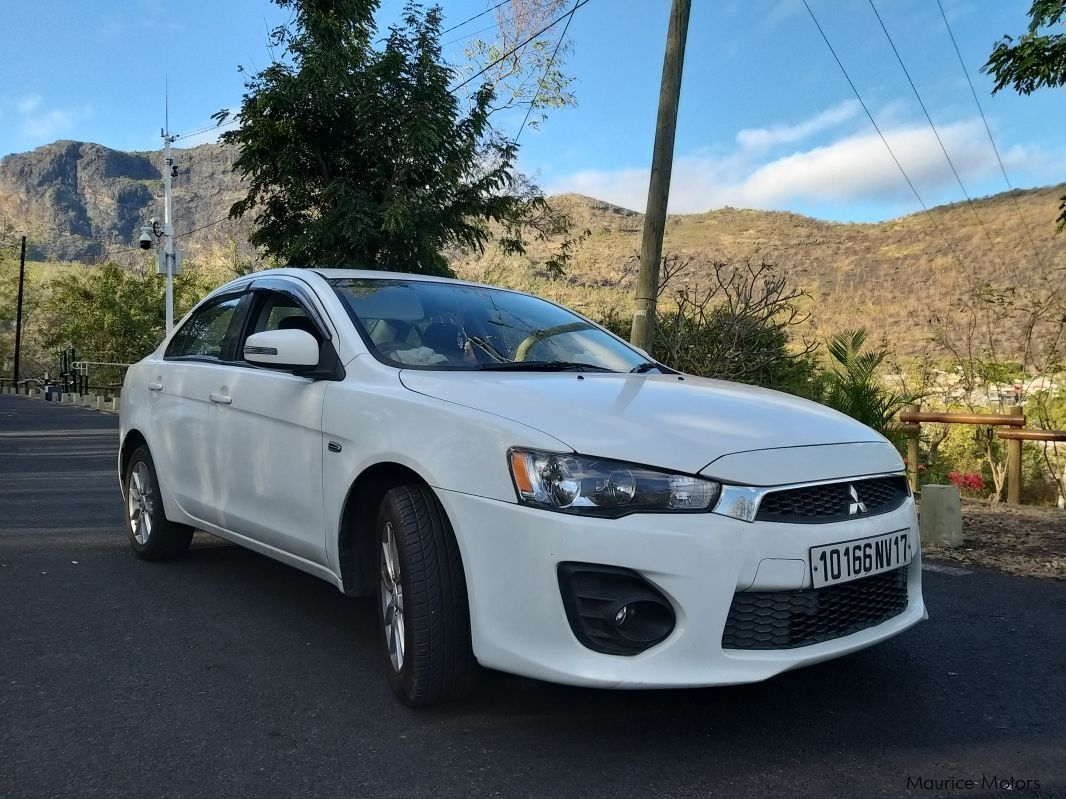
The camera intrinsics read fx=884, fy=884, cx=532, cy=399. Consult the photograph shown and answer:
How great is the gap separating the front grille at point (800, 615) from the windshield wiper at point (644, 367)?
57.3 inches

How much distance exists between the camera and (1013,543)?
6.00m

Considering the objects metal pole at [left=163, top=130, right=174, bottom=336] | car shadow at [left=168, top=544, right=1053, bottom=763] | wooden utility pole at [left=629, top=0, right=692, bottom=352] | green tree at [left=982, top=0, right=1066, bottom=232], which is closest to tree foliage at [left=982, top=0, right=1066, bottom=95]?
green tree at [left=982, top=0, right=1066, bottom=232]

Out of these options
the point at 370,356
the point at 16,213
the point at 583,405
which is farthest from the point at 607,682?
the point at 16,213

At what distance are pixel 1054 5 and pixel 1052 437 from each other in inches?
138

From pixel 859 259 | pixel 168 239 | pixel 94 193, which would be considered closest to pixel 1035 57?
pixel 168 239

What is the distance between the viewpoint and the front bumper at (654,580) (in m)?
2.48

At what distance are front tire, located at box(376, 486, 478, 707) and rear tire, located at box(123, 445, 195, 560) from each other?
2.55m

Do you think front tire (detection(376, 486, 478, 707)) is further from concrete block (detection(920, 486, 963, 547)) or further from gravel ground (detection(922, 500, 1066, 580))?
concrete block (detection(920, 486, 963, 547))

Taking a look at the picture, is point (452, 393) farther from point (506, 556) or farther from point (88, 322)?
point (88, 322)

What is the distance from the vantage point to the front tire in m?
2.78

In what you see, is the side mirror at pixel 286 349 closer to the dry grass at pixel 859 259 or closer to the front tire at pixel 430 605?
the front tire at pixel 430 605

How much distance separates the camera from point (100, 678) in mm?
3324

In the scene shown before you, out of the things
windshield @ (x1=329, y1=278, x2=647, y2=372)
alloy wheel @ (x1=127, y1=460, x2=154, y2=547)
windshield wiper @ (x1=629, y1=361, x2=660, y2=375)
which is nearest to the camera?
windshield @ (x1=329, y1=278, x2=647, y2=372)

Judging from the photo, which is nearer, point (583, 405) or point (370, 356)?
point (583, 405)
